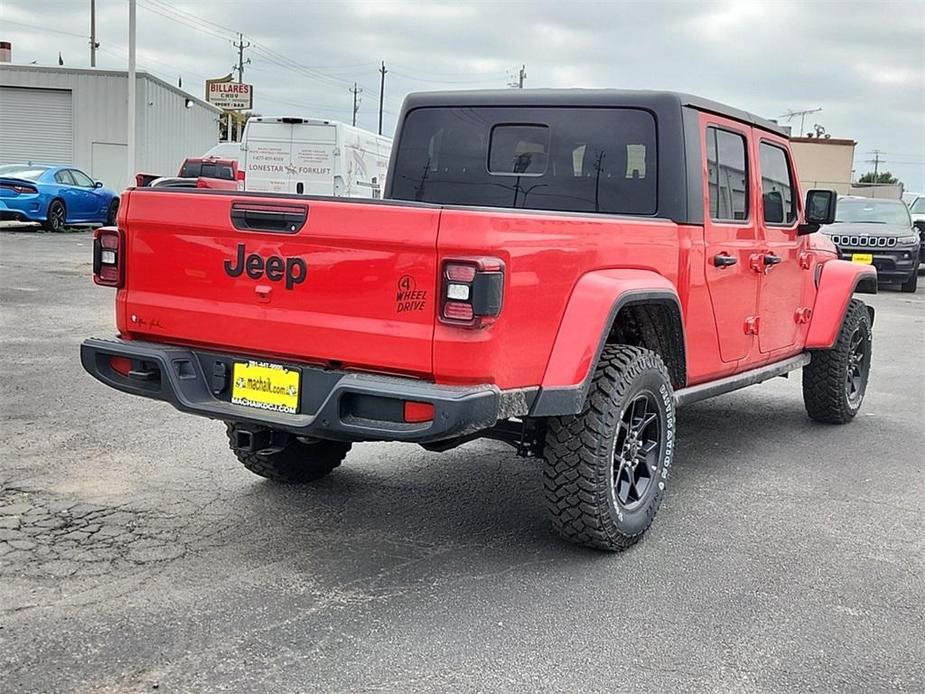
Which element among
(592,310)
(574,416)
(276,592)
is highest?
(592,310)

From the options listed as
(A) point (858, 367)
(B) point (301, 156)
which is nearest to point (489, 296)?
(A) point (858, 367)

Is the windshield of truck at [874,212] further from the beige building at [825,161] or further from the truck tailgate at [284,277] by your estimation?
the beige building at [825,161]

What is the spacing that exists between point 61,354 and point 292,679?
20.0 feet

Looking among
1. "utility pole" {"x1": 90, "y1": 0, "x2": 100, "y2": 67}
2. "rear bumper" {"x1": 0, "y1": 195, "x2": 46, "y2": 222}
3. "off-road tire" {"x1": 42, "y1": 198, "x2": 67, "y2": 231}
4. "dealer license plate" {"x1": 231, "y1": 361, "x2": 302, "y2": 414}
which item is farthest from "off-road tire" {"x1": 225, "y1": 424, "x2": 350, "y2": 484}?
"utility pole" {"x1": 90, "y1": 0, "x2": 100, "y2": 67}

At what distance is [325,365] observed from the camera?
12.6ft

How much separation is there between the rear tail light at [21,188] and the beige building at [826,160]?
94.3ft

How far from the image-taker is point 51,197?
21812 mm

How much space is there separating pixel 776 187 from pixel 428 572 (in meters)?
3.42

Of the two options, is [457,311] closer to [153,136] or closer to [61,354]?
[61,354]

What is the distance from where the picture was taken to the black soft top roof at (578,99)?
4.99 metres

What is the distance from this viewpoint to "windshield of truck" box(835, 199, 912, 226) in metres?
18.7

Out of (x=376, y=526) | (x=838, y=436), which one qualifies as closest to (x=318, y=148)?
(x=838, y=436)

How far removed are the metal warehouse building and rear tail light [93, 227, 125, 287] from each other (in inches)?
1316

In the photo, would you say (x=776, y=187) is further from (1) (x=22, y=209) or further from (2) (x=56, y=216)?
(2) (x=56, y=216)
